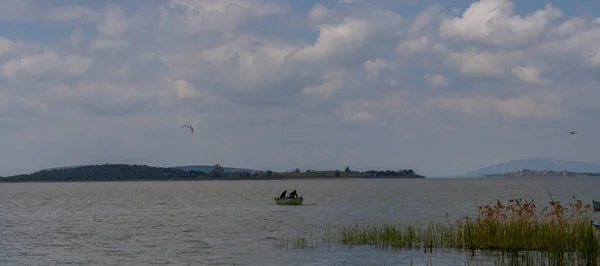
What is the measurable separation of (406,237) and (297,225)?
875 inches

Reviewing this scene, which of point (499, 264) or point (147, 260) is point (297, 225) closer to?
point (147, 260)

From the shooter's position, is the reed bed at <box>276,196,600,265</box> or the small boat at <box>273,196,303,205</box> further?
the small boat at <box>273,196,303,205</box>

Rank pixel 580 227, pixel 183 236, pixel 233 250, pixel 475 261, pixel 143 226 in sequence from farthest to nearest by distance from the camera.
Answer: pixel 143 226
pixel 183 236
pixel 233 250
pixel 475 261
pixel 580 227

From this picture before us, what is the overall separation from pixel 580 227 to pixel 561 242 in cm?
136

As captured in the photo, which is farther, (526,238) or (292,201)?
(292,201)

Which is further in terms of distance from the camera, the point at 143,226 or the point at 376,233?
the point at 143,226

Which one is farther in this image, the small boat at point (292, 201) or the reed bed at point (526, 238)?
the small boat at point (292, 201)

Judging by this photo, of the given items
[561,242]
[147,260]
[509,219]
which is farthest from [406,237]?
[147,260]

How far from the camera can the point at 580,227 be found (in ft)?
92.4

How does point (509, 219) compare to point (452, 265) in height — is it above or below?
above

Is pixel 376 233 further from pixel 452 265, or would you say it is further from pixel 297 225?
pixel 297 225

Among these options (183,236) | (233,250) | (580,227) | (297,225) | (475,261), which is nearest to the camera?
(580,227)

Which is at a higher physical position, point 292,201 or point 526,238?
point 292,201

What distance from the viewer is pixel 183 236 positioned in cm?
5066
